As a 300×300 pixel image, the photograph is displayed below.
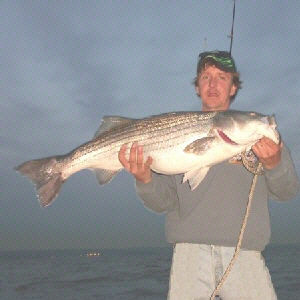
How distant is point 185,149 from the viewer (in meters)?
4.69

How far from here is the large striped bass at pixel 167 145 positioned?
4.55 m

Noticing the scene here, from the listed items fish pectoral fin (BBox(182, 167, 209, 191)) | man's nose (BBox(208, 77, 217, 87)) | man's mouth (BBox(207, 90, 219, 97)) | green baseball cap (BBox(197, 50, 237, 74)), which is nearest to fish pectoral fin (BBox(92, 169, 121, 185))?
fish pectoral fin (BBox(182, 167, 209, 191))

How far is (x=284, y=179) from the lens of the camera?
439cm

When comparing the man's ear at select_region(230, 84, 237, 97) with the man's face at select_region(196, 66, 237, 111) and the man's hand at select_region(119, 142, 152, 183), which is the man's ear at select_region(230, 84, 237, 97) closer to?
the man's face at select_region(196, 66, 237, 111)

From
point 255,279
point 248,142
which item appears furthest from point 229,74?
point 255,279

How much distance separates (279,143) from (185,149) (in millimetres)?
1132

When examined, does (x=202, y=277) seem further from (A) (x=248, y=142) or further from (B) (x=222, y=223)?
(A) (x=248, y=142)

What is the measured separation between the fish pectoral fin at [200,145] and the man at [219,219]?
0.47m

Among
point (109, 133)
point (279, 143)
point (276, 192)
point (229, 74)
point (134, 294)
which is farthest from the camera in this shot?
point (134, 294)

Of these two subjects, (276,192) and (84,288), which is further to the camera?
(84,288)

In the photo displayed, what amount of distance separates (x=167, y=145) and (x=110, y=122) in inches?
38.2

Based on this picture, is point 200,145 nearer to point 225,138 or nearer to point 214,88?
point 225,138

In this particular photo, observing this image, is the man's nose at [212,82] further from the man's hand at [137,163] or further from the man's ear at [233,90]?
the man's hand at [137,163]

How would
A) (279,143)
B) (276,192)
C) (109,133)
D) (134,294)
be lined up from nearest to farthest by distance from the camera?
(279,143) < (276,192) < (109,133) < (134,294)
